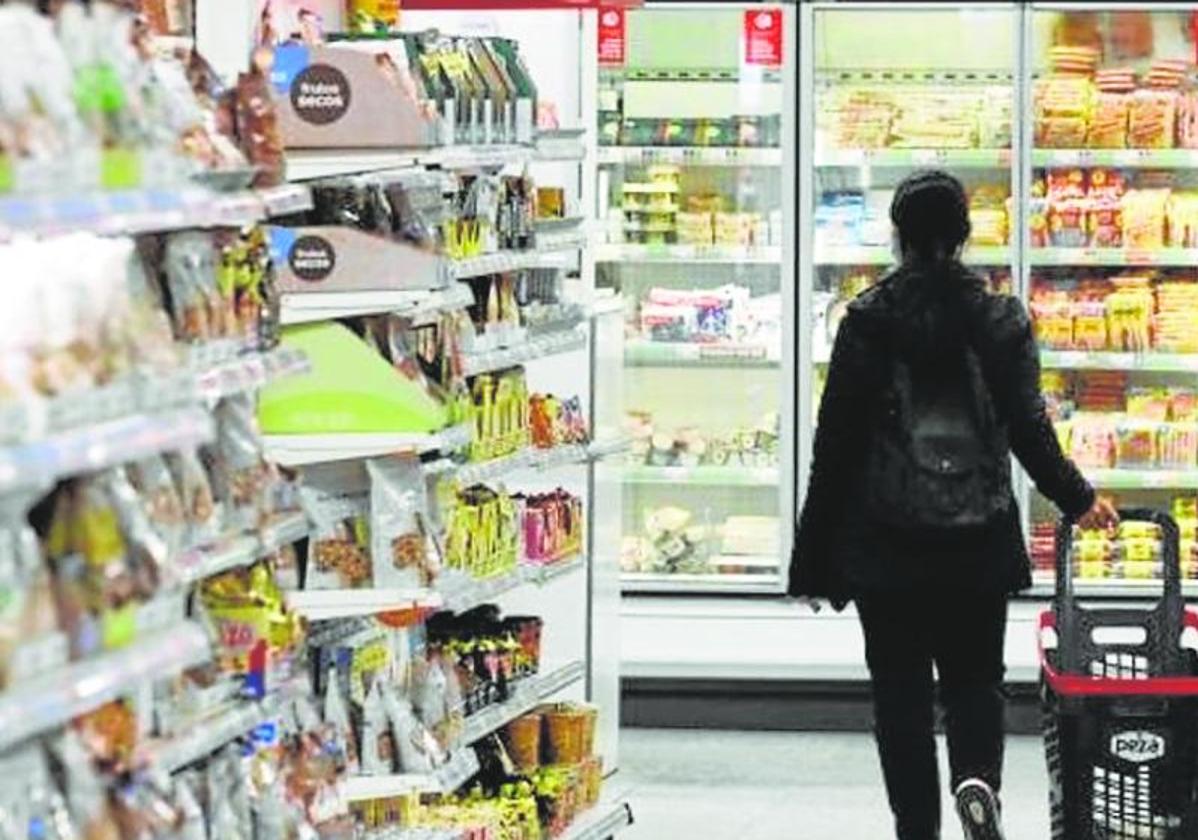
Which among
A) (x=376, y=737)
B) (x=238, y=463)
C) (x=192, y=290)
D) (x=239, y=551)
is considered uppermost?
(x=192, y=290)

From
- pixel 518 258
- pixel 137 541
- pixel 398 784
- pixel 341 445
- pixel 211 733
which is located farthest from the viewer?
pixel 518 258

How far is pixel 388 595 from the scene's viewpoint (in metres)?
5.33

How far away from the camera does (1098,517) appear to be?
682cm

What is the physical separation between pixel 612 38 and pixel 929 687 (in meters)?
3.34

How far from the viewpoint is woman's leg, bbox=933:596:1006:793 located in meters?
6.79

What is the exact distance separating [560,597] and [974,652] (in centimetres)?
106

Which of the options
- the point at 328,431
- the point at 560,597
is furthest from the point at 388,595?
the point at 560,597

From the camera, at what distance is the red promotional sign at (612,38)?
31.3 ft

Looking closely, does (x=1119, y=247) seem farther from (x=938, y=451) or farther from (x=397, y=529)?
(x=397, y=529)

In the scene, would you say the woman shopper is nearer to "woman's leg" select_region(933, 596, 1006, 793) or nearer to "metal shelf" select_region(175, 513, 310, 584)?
"woman's leg" select_region(933, 596, 1006, 793)

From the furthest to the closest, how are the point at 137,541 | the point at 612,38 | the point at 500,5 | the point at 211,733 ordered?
the point at 612,38 < the point at 500,5 < the point at 211,733 < the point at 137,541

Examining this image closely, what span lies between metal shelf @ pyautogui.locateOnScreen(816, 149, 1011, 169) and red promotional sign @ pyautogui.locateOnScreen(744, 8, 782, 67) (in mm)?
336

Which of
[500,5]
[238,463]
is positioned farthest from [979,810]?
[238,463]

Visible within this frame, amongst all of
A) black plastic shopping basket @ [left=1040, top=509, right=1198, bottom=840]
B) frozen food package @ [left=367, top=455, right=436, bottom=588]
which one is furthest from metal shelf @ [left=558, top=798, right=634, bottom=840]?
frozen food package @ [left=367, top=455, right=436, bottom=588]
